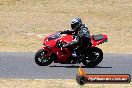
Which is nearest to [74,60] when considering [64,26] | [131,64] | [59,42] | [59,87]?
[59,42]

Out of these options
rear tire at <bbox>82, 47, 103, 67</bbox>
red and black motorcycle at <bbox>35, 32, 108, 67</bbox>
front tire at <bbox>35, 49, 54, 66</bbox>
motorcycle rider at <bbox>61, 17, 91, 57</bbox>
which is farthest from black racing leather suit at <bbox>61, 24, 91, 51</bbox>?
front tire at <bbox>35, 49, 54, 66</bbox>

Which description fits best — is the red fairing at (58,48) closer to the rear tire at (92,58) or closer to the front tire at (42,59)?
the front tire at (42,59)

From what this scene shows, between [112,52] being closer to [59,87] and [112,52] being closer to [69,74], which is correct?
[69,74]

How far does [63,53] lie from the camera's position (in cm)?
1845

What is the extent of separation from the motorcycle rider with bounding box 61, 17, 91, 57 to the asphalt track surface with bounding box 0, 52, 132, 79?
725 mm

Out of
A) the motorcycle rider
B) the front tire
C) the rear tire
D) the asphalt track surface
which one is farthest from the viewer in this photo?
the rear tire

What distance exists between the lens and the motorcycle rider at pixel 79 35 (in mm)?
18125

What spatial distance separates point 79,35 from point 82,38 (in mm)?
159

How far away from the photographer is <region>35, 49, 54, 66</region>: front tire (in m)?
18.3

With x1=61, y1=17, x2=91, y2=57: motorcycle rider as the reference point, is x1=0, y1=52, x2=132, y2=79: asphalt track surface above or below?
below

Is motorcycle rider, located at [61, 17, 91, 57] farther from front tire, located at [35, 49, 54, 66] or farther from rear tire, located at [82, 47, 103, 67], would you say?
front tire, located at [35, 49, 54, 66]

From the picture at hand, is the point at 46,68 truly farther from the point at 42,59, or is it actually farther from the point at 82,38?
the point at 82,38

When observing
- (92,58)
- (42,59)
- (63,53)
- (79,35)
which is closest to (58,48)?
(63,53)

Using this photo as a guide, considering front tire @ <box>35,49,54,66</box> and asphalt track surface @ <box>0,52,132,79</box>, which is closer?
asphalt track surface @ <box>0,52,132,79</box>
